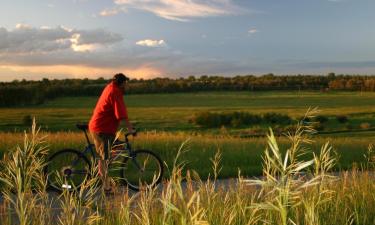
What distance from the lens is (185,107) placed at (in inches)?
3605

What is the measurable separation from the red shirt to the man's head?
0.20ft

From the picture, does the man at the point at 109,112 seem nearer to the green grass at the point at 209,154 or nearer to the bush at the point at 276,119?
the green grass at the point at 209,154

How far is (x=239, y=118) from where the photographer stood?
63125mm

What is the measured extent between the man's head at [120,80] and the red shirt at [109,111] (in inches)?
2.4

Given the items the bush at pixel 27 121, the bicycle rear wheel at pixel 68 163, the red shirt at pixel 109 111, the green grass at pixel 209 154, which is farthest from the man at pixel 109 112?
the bush at pixel 27 121

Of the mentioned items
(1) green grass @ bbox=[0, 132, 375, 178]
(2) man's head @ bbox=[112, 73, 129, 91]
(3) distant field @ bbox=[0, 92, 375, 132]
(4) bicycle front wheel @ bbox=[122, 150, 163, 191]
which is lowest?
(3) distant field @ bbox=[0, 92, 375, 132]

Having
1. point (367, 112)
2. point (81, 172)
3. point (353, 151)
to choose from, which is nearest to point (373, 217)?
point (81, 172)

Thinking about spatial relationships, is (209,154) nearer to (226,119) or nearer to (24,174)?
(24,174)

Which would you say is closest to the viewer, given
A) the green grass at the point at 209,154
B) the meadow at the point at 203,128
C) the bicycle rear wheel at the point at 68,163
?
the bicycle rear wheel at the point at 68,163

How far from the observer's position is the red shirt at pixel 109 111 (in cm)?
880

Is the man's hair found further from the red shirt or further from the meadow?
the meadow

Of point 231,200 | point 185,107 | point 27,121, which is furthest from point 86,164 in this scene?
point 185,107

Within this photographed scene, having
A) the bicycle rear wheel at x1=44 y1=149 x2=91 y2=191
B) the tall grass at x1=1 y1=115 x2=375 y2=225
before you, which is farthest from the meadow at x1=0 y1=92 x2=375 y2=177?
the bicycle rear wheel at x1=44 y1=149 x2=91 y2=191

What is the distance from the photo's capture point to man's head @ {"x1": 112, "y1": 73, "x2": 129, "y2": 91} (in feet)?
28.7
